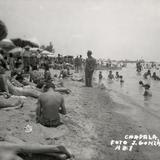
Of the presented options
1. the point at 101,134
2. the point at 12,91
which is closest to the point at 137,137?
the point at 101,134

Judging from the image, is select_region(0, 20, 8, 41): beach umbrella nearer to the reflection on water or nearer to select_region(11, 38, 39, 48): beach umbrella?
select_region(11, 38, 39, 48): beach umbrella

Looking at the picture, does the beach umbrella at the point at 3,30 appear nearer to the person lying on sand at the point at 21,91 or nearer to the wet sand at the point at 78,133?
the person lying on sand at the point at 21,91

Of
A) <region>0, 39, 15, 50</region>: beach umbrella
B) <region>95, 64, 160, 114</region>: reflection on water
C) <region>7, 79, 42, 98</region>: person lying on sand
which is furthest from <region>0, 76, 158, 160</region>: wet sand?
<region>0, 39, 15, 50</region>: beach umbrella

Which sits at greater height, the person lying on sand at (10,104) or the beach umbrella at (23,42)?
the beach umbrella at (23,42)

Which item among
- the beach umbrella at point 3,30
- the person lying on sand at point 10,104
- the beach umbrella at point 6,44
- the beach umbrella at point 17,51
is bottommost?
the person lying on sand at point 10,104

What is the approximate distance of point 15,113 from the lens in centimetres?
645

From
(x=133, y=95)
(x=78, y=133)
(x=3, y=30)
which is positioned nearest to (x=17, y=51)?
(x=3, y=30)

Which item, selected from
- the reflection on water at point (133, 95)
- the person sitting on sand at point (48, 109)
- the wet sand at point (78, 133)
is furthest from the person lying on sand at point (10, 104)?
the reflection on water at point (133, 95)

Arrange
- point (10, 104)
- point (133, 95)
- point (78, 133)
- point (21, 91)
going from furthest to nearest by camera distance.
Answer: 1. point (133, 95)
2. point (21, 91)
3. point (10, 104)
4. point (78, 133)

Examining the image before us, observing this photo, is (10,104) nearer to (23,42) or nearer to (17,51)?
(23,42)

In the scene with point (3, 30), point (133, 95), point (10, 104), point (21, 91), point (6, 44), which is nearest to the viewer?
point (10, 104)

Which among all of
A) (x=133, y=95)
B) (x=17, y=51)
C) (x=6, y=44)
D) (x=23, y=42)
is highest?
(x=23, y=42)

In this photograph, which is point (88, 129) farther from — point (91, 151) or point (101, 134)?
point (91, 151)

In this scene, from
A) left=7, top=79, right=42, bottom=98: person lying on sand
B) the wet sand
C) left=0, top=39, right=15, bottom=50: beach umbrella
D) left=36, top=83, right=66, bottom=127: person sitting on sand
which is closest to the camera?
the wet sand
